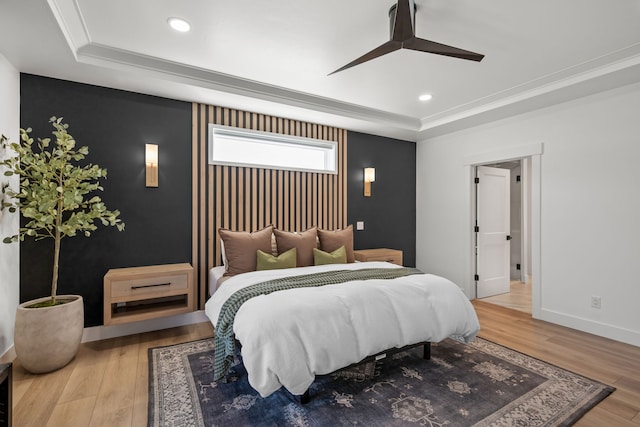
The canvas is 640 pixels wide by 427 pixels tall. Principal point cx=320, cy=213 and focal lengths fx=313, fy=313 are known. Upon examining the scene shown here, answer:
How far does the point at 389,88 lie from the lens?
3.55m

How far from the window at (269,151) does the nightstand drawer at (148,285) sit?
1.41 metres

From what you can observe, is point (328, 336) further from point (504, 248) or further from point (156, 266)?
point (504, 248)

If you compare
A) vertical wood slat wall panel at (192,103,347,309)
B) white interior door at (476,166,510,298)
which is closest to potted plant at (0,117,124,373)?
vertical wood slat wall panel at (192,103,347,309)

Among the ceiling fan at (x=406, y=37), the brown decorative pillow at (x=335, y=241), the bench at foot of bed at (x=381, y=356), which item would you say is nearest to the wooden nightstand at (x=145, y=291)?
the brown decorative pillow at (x=335, y=241)

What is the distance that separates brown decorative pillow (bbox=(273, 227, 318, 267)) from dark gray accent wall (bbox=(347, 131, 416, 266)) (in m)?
1.34

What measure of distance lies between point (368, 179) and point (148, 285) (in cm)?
327

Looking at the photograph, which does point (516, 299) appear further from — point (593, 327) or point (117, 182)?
point (117, 182)

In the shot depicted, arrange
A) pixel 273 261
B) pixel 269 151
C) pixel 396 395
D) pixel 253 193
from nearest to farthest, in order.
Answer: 1. pixel 396 395
2. pixel 273 261
3. pixel 253 193
4. pixel 269 151

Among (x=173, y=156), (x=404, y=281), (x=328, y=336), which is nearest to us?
(x=328, y=336)

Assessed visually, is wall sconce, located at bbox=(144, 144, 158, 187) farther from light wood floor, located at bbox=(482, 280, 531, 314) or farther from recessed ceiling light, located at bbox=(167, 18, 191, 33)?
light wood floor, located at bbox=(482, 280, 531, 314)

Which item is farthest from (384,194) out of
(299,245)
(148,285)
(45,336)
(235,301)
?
(45,336)

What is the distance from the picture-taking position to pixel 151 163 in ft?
11.0

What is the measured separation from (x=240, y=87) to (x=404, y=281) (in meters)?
2.58

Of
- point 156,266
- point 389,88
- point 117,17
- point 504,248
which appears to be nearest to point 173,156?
point 156,266
